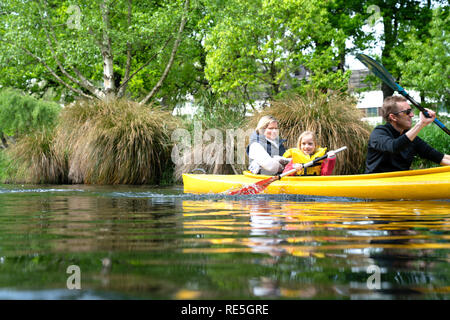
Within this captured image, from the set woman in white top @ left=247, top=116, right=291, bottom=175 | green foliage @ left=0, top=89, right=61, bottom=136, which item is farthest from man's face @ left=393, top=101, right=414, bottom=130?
green foliage @ left=0, top=89, right=61, bottom=136

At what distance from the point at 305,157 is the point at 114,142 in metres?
5.71

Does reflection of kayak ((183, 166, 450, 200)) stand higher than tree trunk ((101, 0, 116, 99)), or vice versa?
tree trunk ((101, 0, 116, 99))

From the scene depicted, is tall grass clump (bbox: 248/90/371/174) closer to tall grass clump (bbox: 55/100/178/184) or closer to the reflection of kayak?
tall grass clump (bbox: 55/100/178/184)

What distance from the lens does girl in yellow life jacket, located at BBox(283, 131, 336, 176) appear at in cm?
683

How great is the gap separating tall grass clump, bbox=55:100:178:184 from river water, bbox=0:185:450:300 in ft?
23.7

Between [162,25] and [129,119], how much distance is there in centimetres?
468

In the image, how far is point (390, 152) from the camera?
18.2 feet

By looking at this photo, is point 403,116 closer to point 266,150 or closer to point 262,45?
point 266,150

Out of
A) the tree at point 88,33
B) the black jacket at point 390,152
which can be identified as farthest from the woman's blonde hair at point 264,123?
the tree at point 88,33

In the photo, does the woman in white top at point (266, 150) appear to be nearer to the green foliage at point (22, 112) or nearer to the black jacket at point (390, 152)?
the black jacket at point (390, 152)

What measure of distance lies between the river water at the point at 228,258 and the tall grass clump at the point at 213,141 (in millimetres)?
6803

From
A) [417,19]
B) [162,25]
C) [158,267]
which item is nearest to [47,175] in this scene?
[162,25]

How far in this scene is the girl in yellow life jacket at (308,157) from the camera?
6828 mm

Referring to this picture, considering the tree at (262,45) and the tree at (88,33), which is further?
the tree at (88,33)
